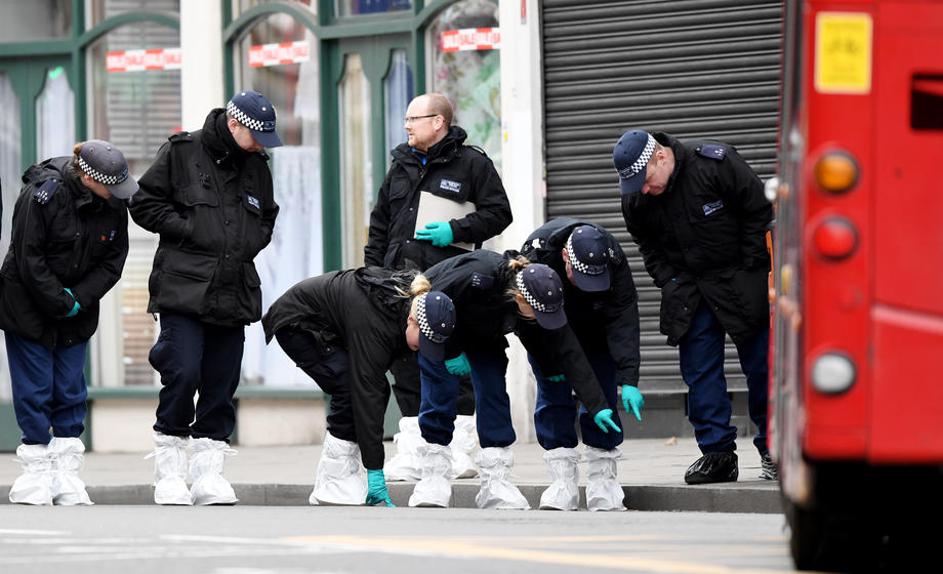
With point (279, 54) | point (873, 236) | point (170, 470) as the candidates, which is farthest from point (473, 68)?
point (873, 236)

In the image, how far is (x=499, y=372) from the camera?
1047cm

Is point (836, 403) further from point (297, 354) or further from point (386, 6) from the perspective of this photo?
point (386, 6)

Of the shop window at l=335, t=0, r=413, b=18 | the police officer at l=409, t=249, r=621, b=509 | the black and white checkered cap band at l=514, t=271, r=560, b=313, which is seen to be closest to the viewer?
the black and white checkered cap band at l=514, t=271, r=560, b=313

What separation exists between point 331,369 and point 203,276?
815mm

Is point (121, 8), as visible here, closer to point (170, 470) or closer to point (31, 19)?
point (31, 19)

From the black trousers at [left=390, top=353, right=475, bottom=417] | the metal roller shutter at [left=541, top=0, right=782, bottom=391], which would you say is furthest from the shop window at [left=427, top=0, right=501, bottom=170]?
the black trousers at [left=390, top=353, right=475, bottom=417]

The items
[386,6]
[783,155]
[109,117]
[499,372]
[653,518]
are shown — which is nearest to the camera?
[783,155]

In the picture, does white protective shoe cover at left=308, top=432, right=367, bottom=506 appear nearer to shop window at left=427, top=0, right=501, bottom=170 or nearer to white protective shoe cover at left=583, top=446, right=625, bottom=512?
white protective shoe cover at left=583, top=446, right=625, bottom=512

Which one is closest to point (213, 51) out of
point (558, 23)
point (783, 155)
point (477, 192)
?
point (558, 23)

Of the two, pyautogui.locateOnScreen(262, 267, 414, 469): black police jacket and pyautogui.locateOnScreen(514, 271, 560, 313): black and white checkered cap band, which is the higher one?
pyautogui.locateOnScreen(514, 271, 560, 313): black and white checkered cap band

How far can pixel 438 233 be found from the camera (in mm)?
11383

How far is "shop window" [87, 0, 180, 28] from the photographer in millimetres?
16391

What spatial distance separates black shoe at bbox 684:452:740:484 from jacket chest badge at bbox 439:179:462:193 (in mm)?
2100

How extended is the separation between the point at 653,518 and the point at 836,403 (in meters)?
3.80
